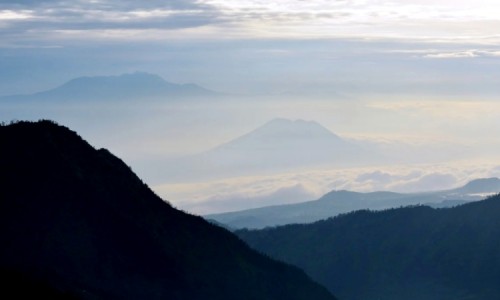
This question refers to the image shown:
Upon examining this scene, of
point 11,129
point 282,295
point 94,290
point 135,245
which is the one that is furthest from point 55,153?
point 282,295

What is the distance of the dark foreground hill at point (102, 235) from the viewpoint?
379ft

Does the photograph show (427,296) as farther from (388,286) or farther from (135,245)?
(135,245)

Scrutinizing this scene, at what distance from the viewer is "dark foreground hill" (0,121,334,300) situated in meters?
116

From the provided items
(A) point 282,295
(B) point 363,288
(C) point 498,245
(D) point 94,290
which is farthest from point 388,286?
(D) point 94,290

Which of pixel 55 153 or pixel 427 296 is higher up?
pixel 55 153

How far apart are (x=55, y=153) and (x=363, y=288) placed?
264ft

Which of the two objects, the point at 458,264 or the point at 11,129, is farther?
the point at 458,264

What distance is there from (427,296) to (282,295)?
49232mm

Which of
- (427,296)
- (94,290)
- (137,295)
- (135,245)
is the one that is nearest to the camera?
(94,290)

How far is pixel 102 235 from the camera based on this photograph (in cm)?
12475

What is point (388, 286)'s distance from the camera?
19562 centimetres

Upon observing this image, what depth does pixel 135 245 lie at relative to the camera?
421ft

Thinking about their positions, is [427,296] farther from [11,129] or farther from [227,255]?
[11,129]

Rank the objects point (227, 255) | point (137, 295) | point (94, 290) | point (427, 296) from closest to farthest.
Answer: point (94, 290) < point (137, 295) < point (227, 255) < point (427, 296)
